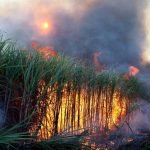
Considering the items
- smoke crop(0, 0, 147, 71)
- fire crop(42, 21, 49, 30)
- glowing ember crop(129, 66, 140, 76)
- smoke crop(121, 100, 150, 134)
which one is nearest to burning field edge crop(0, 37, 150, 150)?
smoke crop(121, 100, 150, 134)

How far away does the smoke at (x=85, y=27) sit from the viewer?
21484 millimetres

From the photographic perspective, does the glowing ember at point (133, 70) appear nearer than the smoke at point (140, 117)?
No

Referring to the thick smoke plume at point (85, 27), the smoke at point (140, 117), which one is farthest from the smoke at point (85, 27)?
the smoke at point (140, 117)

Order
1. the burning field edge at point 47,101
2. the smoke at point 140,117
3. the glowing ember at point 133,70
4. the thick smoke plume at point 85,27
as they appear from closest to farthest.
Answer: the burning field edge at point 47,101 → the smoke at point 140,117 → the glowing ember at point 133,70 → the thick smoke plume at point 85,27

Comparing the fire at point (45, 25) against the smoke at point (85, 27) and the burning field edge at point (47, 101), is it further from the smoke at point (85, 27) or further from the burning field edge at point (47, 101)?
the burning field edge at point (47, 101)

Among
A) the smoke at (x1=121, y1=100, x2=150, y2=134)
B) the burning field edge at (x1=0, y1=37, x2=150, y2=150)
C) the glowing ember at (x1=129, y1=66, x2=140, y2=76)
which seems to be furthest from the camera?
the glowing ember at (x1=129, y1=66, x2=140, y2=76)

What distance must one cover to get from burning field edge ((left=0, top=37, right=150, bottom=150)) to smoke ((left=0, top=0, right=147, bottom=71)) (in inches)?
499

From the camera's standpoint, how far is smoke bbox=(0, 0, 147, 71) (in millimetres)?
21484

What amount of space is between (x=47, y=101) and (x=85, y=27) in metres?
17.5

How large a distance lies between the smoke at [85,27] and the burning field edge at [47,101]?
41.6 ft

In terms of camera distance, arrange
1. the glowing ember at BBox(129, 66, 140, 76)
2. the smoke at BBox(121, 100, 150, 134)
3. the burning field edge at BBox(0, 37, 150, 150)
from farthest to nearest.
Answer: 1. the glowing ember at BBox(129, 66, 140, 76)
2. the smoke at BBox(121, 100, 150, 134)
3. the burning field edge at BBox(0, 37, 150, 150)

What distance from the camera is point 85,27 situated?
76.2 feet

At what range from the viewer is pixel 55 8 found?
2395cm

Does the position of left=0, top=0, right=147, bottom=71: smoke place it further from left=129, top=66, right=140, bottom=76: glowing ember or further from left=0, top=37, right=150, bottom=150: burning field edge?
left=0, top=37, right=150, bottom=150: burning field edge
